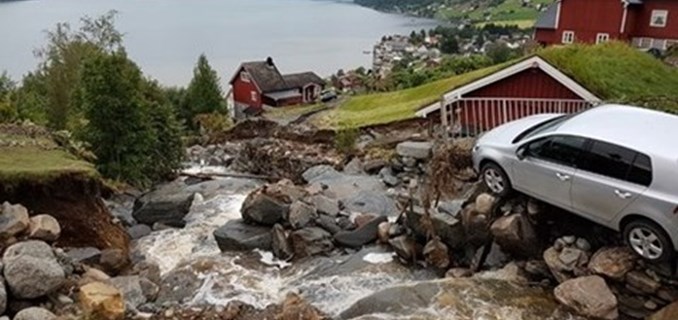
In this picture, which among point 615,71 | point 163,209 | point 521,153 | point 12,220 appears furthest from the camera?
point 615,71

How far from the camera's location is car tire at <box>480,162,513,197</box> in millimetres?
10619

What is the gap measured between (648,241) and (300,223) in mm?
7091

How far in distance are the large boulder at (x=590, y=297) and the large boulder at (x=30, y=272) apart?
822cm

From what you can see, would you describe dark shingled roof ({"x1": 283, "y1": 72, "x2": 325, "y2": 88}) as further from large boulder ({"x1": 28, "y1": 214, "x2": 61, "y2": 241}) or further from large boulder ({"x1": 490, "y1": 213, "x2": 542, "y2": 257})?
large boulder ({"x1": 490, "y1": 213, "x2": 542, "y2": 257})

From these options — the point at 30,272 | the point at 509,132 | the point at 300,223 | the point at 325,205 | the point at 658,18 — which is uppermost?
the point at 658,18

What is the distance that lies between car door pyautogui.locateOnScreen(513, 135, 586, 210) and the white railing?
600cm

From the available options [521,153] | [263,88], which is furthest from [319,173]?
[263,88]

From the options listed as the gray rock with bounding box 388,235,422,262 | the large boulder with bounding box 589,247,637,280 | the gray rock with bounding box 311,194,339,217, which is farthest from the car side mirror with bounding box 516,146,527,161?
the gray rock with bounding box 311,194,339,217

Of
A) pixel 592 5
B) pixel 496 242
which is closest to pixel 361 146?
pixel 496 242

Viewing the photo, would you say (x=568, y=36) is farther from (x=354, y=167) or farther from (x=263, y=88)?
(x=354, y=167)

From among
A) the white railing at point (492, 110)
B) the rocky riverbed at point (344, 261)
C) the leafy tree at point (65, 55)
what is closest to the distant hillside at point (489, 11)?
the leafy tree at point (65, 55)

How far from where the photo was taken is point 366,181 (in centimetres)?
1652

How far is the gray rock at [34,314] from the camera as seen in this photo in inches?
320

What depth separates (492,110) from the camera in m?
17.3
